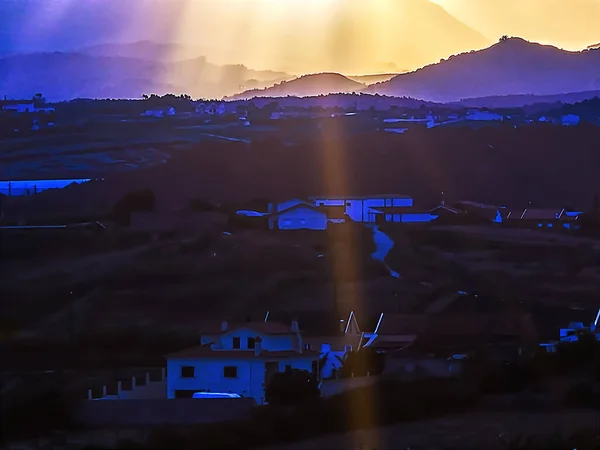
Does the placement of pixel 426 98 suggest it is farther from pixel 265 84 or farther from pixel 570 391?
pixel 570 391

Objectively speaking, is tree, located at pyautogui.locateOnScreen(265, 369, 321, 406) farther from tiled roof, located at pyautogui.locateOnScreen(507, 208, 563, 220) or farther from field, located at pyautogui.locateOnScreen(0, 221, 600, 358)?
tiled roof, located at pyautogui.locateOnScreen(507, 208, 563, 220)

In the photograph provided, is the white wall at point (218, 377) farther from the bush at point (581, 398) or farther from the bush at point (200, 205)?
the bush at point (200, 205)

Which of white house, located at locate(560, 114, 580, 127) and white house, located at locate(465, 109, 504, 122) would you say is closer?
white house, located at locate(560, 114, 580, 127)

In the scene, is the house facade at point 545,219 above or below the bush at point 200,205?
below

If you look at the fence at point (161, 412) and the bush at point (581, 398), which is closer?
the fence at point (161, 412)

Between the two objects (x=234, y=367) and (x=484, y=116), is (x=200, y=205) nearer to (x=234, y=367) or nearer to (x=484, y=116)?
(x=234, y=367)

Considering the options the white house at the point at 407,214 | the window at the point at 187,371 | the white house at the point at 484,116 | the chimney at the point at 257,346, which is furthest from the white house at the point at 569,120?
the window at the point at 187,371

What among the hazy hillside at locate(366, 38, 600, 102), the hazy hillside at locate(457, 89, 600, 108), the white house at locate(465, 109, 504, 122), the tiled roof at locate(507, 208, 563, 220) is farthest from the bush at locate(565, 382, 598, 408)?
the hazy hillside at locate(366, 38, 600, 102)
